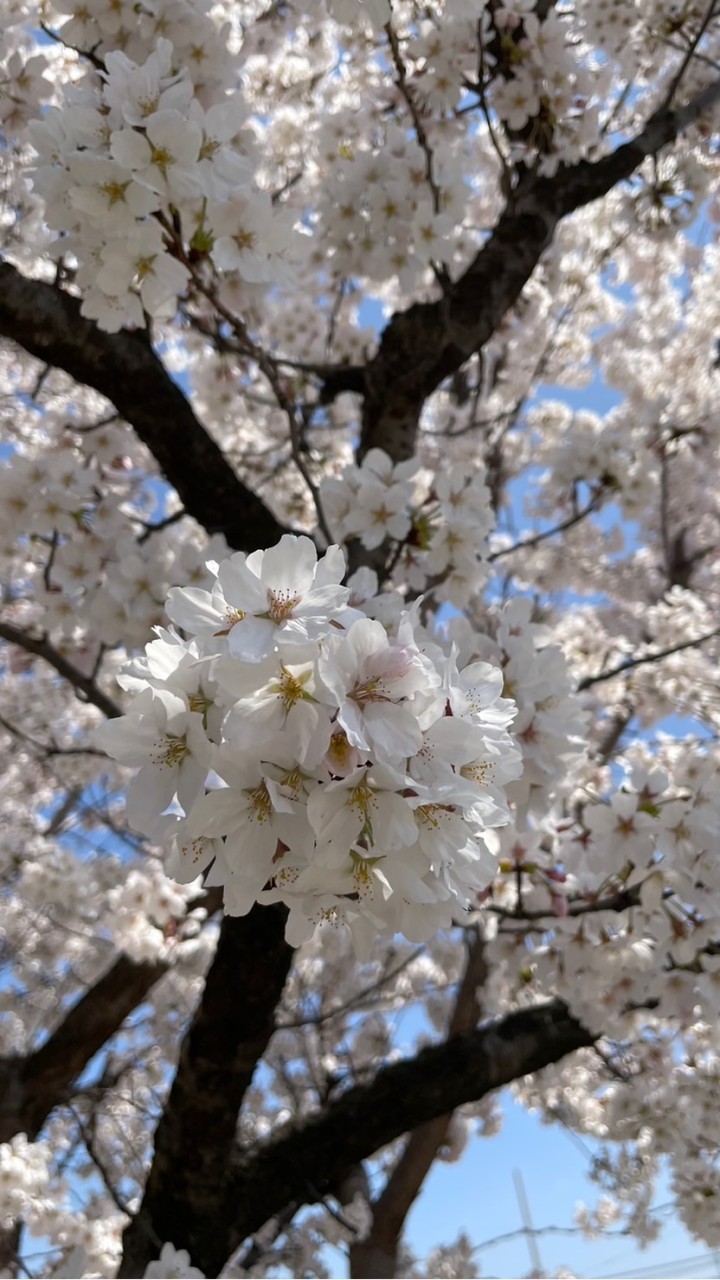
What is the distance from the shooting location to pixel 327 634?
828 millimetres

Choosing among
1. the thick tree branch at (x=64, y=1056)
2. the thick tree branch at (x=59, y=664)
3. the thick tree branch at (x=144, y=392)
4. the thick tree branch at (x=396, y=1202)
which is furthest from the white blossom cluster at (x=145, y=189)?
the thick tree branch at (x=396, y=1202)

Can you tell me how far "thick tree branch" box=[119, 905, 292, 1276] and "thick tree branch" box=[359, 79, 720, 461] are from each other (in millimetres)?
1522

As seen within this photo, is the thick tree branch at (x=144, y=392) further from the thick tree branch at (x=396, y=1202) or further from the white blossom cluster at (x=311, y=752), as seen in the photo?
the thick tree branch at (x=396, y=1202)

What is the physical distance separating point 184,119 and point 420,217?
48.2 inches

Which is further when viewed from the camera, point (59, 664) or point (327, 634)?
point (59, 664)

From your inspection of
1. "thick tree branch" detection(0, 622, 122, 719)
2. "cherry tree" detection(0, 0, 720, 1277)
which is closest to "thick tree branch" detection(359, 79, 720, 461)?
"cherry tree" detection(0, 0, 720, 1277)

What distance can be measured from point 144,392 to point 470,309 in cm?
112

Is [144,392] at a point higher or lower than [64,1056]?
higher

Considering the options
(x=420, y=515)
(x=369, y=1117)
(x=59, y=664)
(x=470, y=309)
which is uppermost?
(x=470, y=309)

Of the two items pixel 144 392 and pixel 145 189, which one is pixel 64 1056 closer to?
pixel 144 392

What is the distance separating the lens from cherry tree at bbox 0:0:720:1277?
914 millimetres

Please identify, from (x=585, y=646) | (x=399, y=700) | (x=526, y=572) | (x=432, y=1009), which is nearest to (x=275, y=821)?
(x=399, y=700)

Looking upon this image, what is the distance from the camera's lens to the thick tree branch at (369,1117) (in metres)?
2.39

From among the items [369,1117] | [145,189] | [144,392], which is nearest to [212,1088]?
[369,1117]
